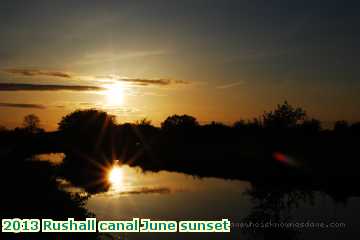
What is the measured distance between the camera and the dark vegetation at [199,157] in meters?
28.1

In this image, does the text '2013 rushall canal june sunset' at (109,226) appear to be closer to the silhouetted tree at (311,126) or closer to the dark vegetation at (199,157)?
the dark vegetation at (199,157)

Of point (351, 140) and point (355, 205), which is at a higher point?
point (351, 140)

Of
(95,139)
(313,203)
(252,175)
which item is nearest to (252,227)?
(313,203)

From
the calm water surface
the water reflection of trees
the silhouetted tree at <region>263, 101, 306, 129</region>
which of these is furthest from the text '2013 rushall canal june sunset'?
the silhouetted tree at <region>263, 101, 306, 129</region>

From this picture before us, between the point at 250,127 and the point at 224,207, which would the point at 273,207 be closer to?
the point at 224,207

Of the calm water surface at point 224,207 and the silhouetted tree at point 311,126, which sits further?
the silhouetted tree at point 311,126

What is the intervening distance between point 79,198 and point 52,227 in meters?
6.52

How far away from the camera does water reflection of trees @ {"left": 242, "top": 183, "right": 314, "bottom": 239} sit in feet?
97.6

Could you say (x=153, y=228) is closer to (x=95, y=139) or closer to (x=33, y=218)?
(x=33, y=218)

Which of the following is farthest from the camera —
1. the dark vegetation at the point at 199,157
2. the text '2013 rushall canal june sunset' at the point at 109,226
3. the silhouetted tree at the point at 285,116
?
the silhouetted tree at the point at 285,116

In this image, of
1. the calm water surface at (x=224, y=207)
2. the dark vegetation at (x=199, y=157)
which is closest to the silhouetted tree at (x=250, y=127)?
the dark vegetation at (x=199, y=157)

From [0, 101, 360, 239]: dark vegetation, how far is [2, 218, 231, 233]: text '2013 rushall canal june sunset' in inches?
51.5

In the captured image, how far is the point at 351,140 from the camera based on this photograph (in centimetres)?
7594

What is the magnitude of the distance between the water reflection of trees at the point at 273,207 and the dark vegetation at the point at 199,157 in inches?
51.7
